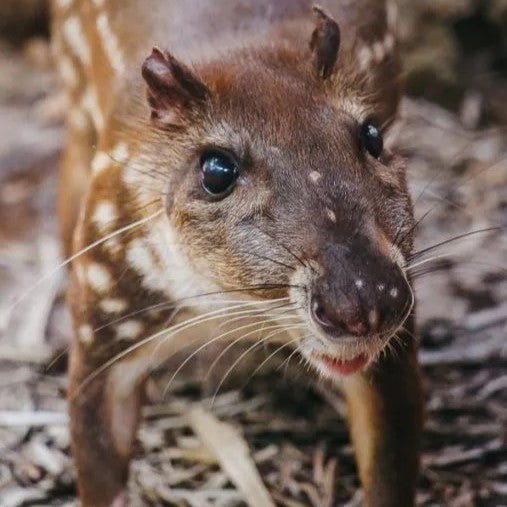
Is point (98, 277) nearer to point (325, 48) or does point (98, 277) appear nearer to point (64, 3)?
point (325, 48)

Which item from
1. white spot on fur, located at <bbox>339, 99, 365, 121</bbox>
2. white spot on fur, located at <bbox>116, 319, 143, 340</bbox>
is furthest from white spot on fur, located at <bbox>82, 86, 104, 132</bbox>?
white spot on fur, located at <bbox>339, 99, 365, 121</bbox>

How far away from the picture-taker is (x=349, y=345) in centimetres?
174

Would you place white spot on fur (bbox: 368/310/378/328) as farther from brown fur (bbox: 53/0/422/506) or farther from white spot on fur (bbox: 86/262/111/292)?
white spot on fur (bbox: 86/262/111/292)

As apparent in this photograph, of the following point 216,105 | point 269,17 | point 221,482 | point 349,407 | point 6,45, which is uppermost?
point 6,45

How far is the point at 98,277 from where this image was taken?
214 centimetres

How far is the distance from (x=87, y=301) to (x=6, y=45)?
2.98 m

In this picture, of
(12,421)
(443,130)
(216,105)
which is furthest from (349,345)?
(443,130)

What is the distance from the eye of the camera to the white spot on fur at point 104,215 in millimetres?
2121

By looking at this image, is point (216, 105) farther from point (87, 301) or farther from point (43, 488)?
point (43, 488)

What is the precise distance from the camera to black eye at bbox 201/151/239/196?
1895mm

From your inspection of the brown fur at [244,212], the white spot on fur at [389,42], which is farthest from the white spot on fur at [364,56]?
the white spot on fur at [389,42]

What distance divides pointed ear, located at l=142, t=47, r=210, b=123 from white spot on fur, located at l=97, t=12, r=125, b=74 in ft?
1.22

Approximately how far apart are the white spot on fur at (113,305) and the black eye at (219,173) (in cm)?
32

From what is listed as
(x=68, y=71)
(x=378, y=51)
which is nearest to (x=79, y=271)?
(x=378, y=51)
